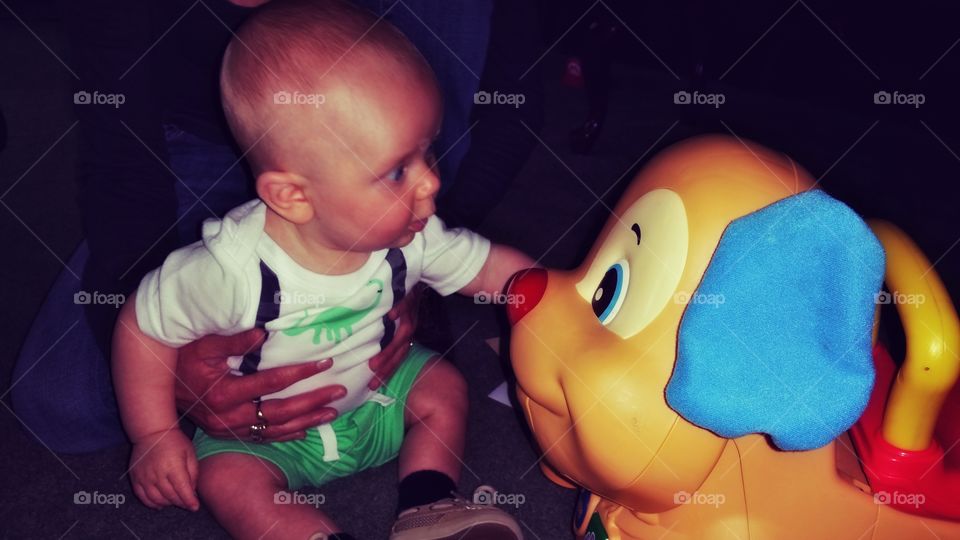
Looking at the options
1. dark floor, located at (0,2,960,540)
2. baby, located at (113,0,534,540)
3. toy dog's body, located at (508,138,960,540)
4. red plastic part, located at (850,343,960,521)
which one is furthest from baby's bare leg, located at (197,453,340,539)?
red plastic part, located at (850,343,960,521)

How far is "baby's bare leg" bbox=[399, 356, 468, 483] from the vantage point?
94 centimetres

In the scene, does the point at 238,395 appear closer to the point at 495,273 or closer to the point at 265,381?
the point at 265,381

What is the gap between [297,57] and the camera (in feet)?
2.26

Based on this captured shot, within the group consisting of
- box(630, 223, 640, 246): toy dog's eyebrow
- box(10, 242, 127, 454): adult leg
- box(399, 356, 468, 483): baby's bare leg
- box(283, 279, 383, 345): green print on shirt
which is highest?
box(630, 223, 640, 246): toy dog's eyebrow

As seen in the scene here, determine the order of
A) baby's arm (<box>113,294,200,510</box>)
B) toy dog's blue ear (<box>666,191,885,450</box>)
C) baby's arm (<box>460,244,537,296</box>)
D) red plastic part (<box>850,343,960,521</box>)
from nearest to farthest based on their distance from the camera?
toy dog's blue ear (<box>666,191,885,450</box>)
red plastic part (<box>850,343,960,521</box>)
baby's arm (<box>113,294,200,510</box>)
baby's arm (<box>460,244,537,296</box>)

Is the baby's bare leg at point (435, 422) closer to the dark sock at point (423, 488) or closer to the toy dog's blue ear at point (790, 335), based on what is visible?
the dark sock at point (423, 488)

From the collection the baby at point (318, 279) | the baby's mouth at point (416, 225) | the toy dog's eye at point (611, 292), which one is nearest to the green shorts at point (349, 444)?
the baby at point (318, 279)

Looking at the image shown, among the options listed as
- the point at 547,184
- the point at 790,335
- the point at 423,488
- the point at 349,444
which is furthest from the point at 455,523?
the point at 547,184

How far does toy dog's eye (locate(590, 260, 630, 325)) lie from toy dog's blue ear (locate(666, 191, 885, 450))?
83 mm

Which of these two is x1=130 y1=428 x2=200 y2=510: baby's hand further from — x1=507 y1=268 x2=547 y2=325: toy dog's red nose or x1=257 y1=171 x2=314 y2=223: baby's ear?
x1=507 y1=268 x2=547 y2=325: toy dog's red nose

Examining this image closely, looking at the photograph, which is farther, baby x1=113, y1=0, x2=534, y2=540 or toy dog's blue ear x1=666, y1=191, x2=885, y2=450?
baby x1=113, y1=0, x2=534, y2=540

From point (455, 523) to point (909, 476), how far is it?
0.44m

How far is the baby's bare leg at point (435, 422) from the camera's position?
94 centimetres

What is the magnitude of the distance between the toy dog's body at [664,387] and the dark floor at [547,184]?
1.18 feet
